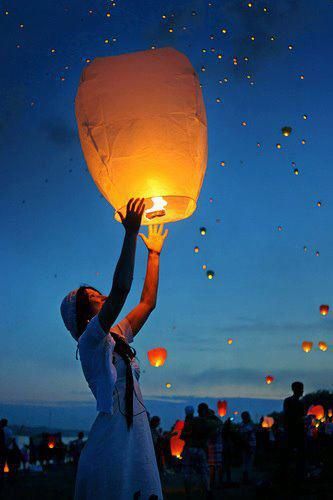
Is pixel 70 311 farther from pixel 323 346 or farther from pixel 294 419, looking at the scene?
pixel 323 346

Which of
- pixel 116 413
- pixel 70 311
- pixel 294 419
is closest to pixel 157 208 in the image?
pixel 70 311

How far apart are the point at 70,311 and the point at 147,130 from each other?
0.90 metres

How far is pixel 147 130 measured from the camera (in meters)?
2.77

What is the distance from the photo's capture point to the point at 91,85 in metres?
2.98

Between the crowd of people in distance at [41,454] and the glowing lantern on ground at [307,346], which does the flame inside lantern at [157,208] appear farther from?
the glowing lantern on ground at [307,346]

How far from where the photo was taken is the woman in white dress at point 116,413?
240 cm

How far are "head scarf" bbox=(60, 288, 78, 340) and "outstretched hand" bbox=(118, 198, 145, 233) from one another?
42 centimetres

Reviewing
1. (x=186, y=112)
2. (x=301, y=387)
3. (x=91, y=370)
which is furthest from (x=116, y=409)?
(x=301, y=387)

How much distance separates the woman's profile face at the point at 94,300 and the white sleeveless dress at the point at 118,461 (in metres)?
0.39

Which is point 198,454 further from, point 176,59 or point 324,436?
point 324,436

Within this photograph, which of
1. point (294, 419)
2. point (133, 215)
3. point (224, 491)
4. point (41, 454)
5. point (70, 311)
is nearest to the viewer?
point (133, 215)

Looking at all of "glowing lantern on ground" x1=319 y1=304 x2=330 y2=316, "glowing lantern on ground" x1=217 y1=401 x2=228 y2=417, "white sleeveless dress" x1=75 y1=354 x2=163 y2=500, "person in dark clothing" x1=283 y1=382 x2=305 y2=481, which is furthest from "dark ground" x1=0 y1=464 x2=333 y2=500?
"glowing lantern on ground" x1=319 y1=304 x2=330 y2=316

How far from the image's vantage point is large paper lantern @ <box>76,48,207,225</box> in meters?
2.80

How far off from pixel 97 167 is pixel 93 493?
152 cm
